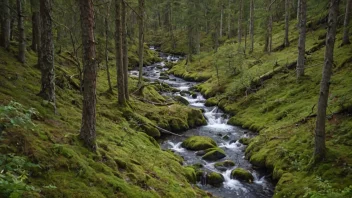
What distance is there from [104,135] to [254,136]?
12495 millimetres

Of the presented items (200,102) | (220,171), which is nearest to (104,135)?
(220,171)

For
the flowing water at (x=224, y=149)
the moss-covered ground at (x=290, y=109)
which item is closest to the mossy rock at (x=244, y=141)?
the flowing water at (x=224, y=149)

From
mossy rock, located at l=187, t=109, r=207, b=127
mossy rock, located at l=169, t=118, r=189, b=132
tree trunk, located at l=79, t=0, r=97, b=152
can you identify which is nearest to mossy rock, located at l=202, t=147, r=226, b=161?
mossy rock, located at l=169, t=118, r=189, b=132

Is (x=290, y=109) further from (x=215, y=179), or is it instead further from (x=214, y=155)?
(x=215, y=179)

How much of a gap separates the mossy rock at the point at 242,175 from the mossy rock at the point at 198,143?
380 cm

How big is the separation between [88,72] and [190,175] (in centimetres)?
829

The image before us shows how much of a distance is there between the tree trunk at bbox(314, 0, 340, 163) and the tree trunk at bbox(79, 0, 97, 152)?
30.6 ft

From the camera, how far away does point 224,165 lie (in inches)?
663

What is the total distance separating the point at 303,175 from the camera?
43.1 ft

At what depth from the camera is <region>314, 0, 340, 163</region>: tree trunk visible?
1146cm

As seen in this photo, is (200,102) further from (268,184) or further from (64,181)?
(64,181)

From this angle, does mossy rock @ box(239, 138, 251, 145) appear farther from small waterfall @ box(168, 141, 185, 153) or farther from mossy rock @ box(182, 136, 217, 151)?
small waterfall @ box(168, 141, 185, 153)

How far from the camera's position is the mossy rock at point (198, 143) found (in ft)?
63.3

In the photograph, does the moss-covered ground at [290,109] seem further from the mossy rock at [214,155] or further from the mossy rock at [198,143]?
the mossy rock at [198,143]
